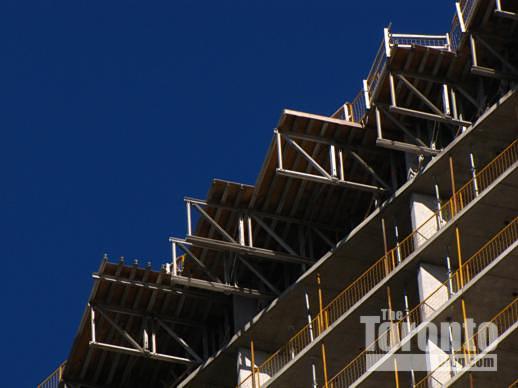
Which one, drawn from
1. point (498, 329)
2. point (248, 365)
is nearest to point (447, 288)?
point (498, 329)

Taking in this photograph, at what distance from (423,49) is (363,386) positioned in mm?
11383

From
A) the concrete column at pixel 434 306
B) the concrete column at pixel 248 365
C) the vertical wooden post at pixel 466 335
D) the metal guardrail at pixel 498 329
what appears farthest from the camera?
the concrete column at pixel 248 365

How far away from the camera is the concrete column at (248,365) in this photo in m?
81.4

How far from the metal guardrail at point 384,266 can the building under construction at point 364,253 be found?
0.23 ft

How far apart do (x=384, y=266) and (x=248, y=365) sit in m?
6.17

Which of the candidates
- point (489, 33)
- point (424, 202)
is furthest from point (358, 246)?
point (489, 33)

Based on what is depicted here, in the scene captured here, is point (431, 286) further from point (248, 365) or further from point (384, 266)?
point (248, 365)

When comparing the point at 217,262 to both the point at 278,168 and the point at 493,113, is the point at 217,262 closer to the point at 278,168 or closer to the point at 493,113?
the point at 278,168

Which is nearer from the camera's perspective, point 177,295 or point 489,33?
point 489,33

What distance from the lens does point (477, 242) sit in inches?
3029

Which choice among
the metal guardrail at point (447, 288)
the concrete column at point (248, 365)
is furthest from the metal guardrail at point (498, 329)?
the concrete column at point (248, 365)

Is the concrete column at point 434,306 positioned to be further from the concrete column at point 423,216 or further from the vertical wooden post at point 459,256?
the concrete column at point 423,216

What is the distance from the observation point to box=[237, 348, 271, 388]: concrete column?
81.4 m

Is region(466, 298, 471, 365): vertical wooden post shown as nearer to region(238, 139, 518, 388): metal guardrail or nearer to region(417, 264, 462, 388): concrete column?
region(417, 264, 462, 388): concrete column
